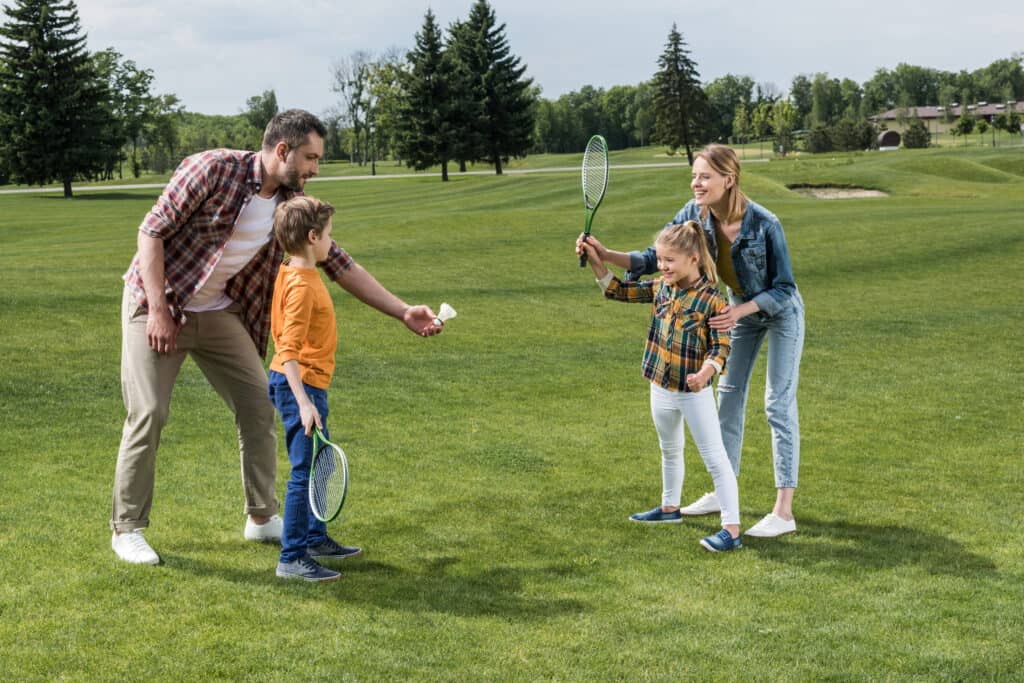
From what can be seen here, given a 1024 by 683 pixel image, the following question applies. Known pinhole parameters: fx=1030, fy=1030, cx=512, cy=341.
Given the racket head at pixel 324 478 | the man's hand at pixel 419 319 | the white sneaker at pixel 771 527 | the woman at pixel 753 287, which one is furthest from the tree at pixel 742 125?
the racket head at pixel 324 478

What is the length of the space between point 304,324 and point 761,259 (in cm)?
286

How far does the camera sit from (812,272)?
66.3 ft

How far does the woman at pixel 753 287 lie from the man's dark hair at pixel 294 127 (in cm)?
175

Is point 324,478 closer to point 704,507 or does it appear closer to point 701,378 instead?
point 701,378

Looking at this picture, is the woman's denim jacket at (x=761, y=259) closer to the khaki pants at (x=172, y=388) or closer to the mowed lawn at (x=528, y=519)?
the mowed lawn at (x=528, y=519)

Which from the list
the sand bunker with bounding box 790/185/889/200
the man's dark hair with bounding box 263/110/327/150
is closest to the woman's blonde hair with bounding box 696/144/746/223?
the man's dark hair with bounding box 263/110/327/150

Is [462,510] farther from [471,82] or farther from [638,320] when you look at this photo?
[471,82]

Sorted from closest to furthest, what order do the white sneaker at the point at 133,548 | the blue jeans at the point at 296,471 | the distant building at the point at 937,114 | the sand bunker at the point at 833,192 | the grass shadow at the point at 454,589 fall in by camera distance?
1. the grass shadow at the point at 454,589
2. the blue jeans at the point at 296,471
3. the white sneaker at the point at 133,548
4. the sand bunker at the point at 833,192
5. the distant building at the point at 937,114

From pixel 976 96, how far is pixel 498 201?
156712 mm

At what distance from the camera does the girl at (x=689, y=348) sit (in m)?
6.09

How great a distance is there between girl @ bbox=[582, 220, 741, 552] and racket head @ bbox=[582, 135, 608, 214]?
96 cm

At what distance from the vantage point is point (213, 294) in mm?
6004

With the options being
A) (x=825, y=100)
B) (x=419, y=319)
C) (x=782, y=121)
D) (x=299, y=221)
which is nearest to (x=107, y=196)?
(x=419, y=319)

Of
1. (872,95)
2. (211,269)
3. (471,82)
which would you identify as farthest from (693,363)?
(872,95)
